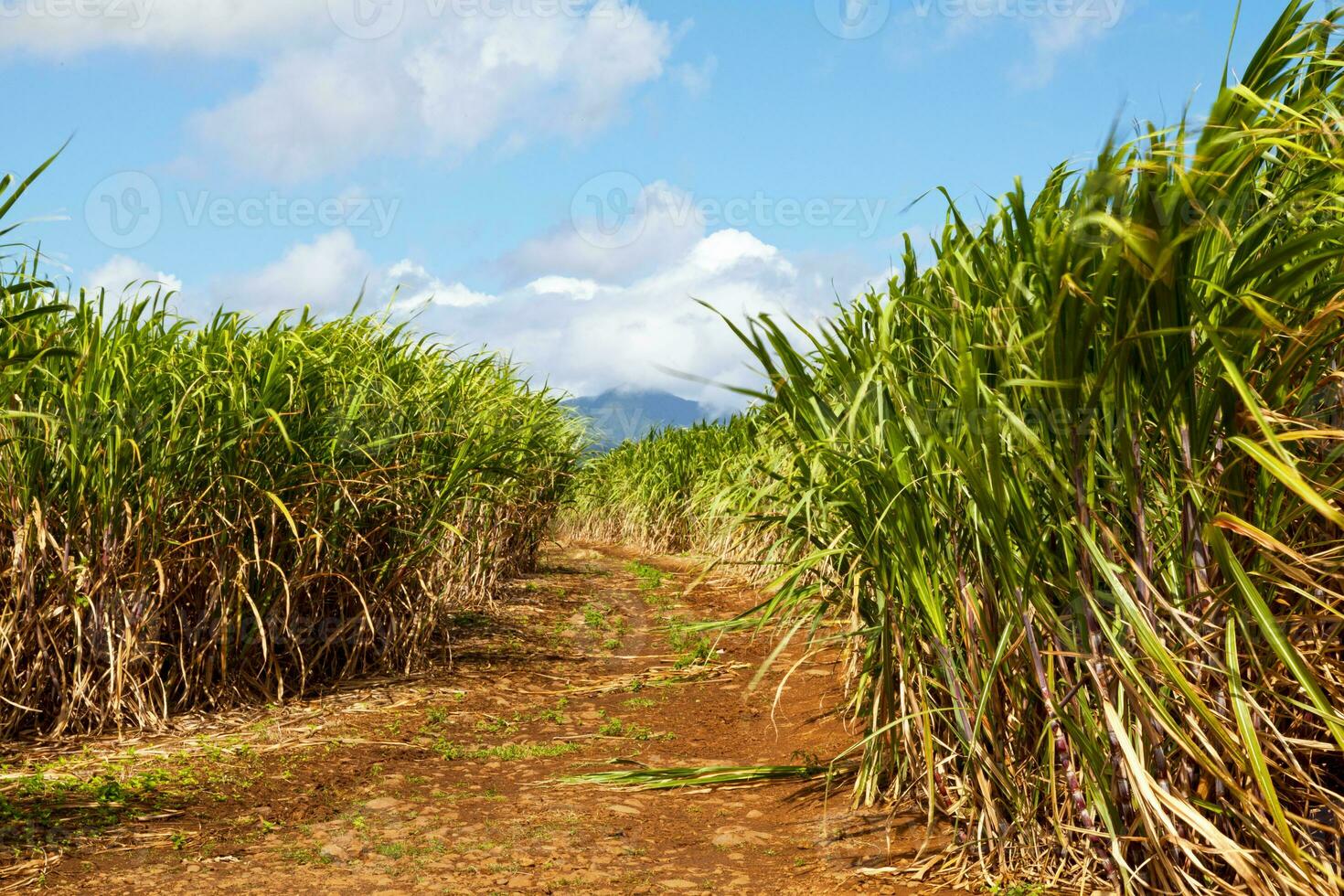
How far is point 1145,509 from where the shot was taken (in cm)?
202

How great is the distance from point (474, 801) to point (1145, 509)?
237cm

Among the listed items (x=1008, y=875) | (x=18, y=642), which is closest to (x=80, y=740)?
(x=18, y=642)

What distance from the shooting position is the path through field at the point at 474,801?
8.81ft

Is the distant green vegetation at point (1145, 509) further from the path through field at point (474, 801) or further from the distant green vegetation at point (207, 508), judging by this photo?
the distant green vegetation at point (207, 508)

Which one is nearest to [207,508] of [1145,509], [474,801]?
[474,801]

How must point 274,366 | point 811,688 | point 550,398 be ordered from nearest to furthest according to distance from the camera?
point 274,366 → point 811,688 → point 550,398

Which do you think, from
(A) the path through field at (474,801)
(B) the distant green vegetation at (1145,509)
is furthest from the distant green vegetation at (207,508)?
(B) the distant green vegetation at (1145,509)

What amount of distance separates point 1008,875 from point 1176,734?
2.20ft

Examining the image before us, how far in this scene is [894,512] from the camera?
2467 mm

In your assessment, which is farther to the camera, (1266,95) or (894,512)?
(894,512)

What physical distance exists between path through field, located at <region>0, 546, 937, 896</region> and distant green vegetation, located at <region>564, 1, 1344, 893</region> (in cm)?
55

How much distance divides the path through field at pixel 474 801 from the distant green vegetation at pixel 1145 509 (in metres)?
0.55

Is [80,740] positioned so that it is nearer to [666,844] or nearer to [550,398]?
[666,844]

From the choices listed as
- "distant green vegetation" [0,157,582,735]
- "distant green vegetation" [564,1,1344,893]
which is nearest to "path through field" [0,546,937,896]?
"distant green vegetation" [0,157,582,735]
